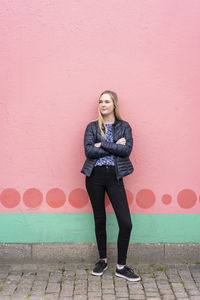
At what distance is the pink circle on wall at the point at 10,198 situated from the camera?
438 centimetres

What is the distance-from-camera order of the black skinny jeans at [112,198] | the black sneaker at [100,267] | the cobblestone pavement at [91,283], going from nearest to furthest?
the cobblestone pavement at [91,283], the black skinny jeans at [112,198], the black sneaker at [100,267]

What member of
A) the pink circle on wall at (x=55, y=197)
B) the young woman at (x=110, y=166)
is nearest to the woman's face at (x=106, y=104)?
the young woman at (x=110, y=166)

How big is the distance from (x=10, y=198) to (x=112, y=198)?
4.42ft

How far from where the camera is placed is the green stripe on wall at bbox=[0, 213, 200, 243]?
441 centimetres

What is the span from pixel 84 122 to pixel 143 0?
164 cm

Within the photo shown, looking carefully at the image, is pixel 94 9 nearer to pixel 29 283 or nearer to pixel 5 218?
pixel 5 218

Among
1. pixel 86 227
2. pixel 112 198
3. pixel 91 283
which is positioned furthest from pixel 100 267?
pixel 112 198

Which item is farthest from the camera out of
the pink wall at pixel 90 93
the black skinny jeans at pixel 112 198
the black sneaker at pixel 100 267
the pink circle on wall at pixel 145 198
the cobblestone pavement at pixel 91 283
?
the pink circle on wall at pixel 145 198

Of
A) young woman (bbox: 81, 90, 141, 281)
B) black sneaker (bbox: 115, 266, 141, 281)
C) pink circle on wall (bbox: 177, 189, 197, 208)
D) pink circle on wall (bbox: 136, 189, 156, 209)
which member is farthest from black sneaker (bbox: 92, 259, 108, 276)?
pink circle on wall (bbox: 177, 189, 197, 208)

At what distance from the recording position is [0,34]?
4230 millimetres

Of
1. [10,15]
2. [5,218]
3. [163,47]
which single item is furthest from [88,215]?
[10,15]

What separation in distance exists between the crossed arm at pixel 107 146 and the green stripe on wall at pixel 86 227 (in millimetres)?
953

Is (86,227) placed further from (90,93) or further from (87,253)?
(90,93)

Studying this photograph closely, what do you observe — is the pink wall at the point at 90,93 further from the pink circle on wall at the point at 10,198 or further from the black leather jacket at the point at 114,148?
the black leather jacket at the point at 114,148
